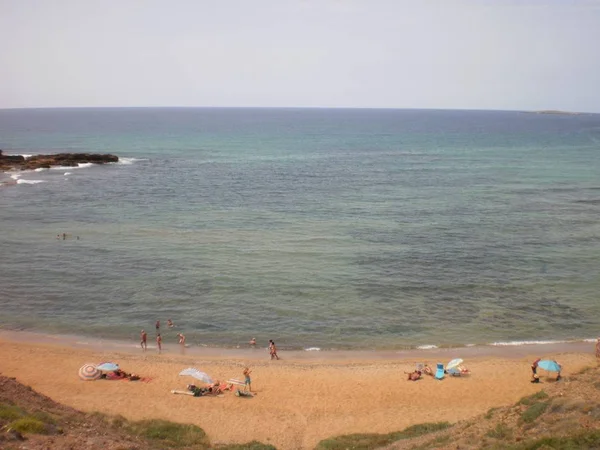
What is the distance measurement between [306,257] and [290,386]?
58.5ft

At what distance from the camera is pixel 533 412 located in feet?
51.7

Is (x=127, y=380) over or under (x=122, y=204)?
under

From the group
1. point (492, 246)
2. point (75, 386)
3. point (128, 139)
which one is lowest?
point (75, 386)

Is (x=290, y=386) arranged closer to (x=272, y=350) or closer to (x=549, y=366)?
(x=272, y=350)

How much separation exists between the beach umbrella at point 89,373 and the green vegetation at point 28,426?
1087 centimetres

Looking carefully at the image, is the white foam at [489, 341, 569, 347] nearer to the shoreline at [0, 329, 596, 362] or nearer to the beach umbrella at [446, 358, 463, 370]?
the shoreline at [0, 329, 596, 362]

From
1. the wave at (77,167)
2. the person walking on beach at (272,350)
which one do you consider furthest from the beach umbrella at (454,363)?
the wave at (77,167)

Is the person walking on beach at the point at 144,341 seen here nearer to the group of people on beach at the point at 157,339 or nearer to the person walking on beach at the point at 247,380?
the group of people on beach at the point at 157,339

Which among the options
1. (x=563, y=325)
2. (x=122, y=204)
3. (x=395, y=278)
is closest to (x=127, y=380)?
(x=395, y=278)

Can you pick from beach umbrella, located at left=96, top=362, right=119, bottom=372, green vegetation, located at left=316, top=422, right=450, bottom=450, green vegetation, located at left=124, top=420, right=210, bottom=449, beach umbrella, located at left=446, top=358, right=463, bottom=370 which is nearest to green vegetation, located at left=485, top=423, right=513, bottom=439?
green vegetation, located at left=316, top=422, right=450, bottom=450

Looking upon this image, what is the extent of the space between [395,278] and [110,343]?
61.7ft

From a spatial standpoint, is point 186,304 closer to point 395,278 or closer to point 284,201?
point 395,278

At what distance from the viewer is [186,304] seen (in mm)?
34625

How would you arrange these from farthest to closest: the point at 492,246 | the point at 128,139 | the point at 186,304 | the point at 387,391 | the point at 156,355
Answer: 1. the point at 128,139
2. the point at 492,246
3. the point at 186,304
4. the point at 156,355
5. the point at 387,391
